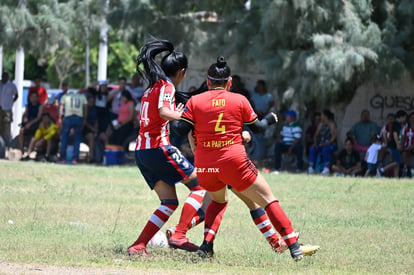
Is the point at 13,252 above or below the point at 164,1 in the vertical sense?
below

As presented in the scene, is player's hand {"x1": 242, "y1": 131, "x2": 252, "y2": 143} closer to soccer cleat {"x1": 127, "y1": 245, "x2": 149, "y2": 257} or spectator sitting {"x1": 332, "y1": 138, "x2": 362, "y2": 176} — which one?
soccer cleat {"x1": 127, "y1": 245, "x2": 149, "y2": 257}

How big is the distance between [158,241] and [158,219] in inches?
29.3

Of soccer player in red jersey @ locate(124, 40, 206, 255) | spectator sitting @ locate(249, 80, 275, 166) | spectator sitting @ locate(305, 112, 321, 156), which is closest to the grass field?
soccer player in red jersey @ locate(124, 40, 206, 255)

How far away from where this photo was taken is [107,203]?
42.3 ft

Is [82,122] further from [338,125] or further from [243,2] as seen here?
[338,125]

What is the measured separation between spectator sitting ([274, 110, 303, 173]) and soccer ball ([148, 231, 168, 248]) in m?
11.3

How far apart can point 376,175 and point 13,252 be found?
11965 millimetres

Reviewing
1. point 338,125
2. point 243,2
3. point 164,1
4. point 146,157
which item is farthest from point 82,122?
point 146,157

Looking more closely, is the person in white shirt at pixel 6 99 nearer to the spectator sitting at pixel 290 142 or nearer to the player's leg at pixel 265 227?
the spectator sitting at pixel 290 142

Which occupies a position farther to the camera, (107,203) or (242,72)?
(242,72)

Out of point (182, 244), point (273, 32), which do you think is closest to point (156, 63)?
point (182, 244)

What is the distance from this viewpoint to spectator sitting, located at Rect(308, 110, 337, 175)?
1975 cm

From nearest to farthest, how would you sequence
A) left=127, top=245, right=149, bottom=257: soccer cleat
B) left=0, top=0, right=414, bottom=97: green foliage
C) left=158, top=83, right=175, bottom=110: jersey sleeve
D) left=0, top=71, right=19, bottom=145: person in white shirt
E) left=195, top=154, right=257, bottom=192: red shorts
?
left=195, top=154, right=257, bottom=192: red shorts
left=158, top=83, right=175, bottom=110: jersey sleeve
left=127, top=245, right=149, bottom=257: soccer cleat
left=0, top=0, right=414, bottom=97: green foliage
left=0, top=71, right=19, bottom=145: person in white shirt

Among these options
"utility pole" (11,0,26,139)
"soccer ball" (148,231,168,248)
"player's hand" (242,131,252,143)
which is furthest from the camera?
"utility pole" (11,0,26,139)
